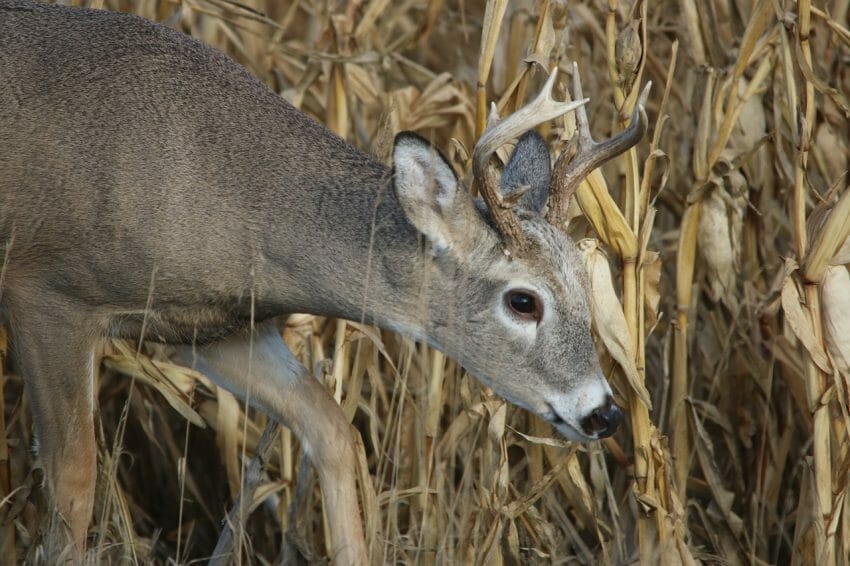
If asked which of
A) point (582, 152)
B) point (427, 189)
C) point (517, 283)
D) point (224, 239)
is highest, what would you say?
point (582, 152)

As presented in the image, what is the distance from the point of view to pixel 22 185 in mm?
4219

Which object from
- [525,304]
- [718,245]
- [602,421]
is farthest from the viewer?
[718,245]

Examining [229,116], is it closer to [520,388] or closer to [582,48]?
[520,388]

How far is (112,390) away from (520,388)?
1.98 metres

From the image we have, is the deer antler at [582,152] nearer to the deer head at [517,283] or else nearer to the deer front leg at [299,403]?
the deer head at [517,283]

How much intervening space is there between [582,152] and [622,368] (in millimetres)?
720

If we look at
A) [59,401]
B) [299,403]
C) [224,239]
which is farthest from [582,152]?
[59,401]

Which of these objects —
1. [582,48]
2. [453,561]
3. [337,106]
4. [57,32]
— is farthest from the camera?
[582,48]

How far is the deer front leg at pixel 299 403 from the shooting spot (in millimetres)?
4438

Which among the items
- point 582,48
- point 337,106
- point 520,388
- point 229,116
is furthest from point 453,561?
point 582,48

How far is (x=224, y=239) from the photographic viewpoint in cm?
421

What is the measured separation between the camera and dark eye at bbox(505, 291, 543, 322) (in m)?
4.10

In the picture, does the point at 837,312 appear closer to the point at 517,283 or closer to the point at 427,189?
the point at 517,283

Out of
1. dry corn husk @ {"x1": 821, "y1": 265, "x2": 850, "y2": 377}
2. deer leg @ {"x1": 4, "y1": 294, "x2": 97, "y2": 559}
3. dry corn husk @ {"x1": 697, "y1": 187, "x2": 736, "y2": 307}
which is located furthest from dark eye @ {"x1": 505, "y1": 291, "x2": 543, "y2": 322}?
deer leg @ {"x1": 4, "y1": 294, "x2": 97, "y2": 559}
